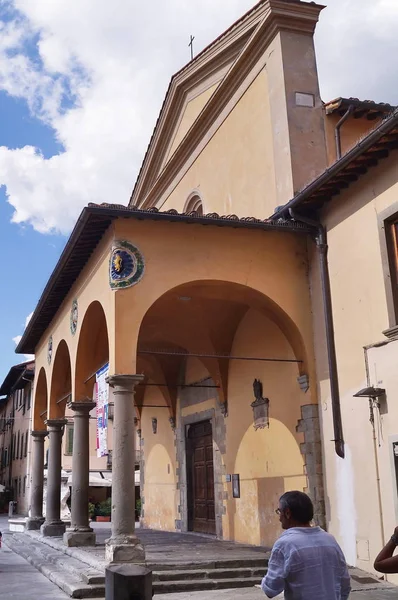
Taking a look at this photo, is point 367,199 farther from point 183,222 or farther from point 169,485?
point 169,485

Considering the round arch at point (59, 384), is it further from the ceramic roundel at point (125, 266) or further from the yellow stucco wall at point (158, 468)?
the ceramic roundel at point (125, 266)

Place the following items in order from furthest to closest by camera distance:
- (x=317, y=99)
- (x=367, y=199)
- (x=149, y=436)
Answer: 1. (x=149, y=436)
2. (x=317, y=99)
3. (x=367, y=199)

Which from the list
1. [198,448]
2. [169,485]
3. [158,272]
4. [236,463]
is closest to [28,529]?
[169,485]

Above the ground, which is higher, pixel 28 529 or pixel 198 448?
pixel 198 448

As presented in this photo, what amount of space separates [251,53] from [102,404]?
293 inches

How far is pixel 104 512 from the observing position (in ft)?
85.9

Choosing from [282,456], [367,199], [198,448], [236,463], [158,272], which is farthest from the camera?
[198,448]

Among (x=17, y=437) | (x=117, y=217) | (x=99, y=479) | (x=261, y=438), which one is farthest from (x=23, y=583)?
(x=17, y=437)

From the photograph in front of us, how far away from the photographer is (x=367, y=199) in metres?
9.11

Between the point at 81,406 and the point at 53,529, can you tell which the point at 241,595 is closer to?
the point at 81,406

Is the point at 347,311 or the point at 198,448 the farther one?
the point at 198,448

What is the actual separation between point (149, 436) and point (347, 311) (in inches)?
425

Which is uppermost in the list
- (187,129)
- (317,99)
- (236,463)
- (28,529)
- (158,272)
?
(187,129)

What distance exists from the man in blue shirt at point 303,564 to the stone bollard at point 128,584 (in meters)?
1.26
